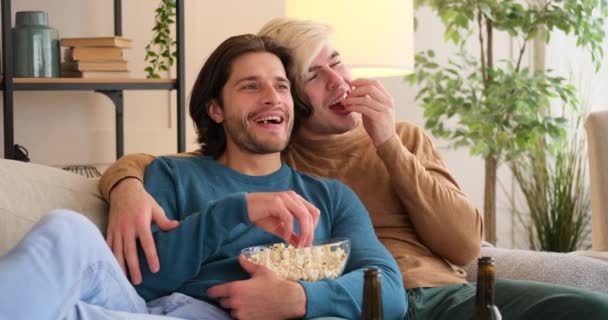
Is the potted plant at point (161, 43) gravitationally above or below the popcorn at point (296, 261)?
above

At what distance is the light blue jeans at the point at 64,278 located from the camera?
1.48 metres

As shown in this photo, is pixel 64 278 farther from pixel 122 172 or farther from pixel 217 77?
pixel 217 77

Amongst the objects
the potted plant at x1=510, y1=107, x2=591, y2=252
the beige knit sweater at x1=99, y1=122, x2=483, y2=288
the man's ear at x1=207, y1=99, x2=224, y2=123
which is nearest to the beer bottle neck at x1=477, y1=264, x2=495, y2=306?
the beige knit sweater at x1=99, y1=122, x2=483, y2=288

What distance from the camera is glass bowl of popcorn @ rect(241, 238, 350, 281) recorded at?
72.5 inches

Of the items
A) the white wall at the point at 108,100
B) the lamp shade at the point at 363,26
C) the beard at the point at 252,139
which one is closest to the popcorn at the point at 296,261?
the beard at the point at 252,139

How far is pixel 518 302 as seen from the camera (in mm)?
1942

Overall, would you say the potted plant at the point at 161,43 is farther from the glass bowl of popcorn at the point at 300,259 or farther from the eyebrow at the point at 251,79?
the glass bowl of popcorn at the point at 300,259

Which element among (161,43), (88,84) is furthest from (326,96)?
(161,43)

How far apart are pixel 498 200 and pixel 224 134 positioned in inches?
114

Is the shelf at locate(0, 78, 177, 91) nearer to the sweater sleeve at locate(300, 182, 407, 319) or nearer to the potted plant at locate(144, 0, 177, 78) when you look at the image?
the potted plant at locate(144, 0, 177, 78)

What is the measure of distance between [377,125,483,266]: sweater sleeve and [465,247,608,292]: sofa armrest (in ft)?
0.44

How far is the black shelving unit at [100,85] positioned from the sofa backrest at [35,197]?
142 cm

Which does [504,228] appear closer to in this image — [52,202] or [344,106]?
[344,106]

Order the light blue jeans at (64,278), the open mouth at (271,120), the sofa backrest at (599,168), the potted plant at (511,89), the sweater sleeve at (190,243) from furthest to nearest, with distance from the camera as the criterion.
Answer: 1. the potted plant at (511,89)
2. the sofa backrest at (599,168)
3. the open mouth at (271,120)
4. the sweater sleeve at (190,243)
5. the light blue jeans at (64,278)
